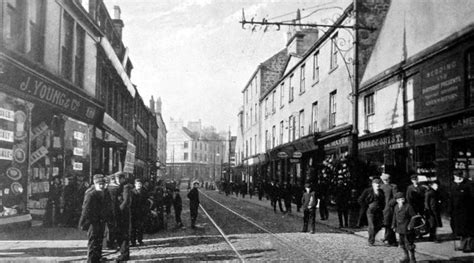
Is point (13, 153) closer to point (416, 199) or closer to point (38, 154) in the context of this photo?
point (38, 154)

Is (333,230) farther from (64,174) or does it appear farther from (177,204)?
(64,174)

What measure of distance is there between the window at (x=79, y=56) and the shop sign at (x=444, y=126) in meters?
11.9

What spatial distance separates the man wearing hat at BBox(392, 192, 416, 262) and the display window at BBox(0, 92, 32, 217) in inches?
337

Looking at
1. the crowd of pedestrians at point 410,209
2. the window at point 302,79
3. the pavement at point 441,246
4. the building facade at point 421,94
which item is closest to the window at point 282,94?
the window at point 302,79

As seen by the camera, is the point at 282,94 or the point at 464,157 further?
the point at 282,94

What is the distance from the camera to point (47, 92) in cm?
1240

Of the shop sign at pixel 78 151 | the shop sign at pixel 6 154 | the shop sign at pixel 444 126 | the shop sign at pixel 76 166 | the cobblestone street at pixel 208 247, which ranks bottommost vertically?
the cobblestone street at pixel 208 247

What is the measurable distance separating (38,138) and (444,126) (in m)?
11.5

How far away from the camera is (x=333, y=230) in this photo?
1432 cm

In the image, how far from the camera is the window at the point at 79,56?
1709 cm

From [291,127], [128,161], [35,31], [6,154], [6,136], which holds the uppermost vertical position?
[35,31]

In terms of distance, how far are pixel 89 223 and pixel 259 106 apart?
121ft

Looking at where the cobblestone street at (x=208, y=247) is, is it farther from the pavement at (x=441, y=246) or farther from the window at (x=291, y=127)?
the window at (x=291, y=127)

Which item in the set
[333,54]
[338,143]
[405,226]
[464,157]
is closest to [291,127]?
[333,54]
